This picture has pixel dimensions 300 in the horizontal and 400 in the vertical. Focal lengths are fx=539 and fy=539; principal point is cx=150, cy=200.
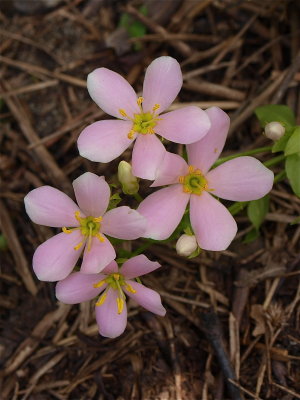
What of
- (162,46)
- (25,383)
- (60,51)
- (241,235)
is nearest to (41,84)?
(60,51)

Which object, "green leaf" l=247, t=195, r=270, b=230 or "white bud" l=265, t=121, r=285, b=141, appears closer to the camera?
"white bud" l=265, t=121, r=285, b=141

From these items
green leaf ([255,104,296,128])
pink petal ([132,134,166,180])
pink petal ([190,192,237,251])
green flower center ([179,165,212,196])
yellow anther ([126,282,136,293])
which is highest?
pink petal ([132,134,166,180])

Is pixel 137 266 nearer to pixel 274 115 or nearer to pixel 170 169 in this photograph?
pixel 170 169

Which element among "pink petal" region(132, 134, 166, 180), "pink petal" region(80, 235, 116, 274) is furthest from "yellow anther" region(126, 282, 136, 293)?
"pink petal" region(132, 134, 166, 180)

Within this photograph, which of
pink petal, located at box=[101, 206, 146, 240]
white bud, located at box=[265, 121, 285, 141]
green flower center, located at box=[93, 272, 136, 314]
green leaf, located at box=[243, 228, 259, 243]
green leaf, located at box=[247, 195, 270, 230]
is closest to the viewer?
pink petal, located at box=[101, 206, 146, 240]

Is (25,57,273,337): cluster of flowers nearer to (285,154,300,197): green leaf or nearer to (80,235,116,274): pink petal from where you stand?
(80,235,116,274): pink petal

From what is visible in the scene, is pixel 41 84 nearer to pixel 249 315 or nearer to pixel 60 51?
pixel 60 51

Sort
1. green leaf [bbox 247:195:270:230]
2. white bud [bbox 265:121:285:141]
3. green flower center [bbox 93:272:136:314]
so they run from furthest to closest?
1. green leaf [bbox 247:195:270:230]
2. white bud [bbox 265:121:285:141]
3. green flower center [bbox 93:272:136:314]

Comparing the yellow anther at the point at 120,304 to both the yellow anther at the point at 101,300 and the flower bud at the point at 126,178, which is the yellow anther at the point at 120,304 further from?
the flower bud at the point at 126,178
